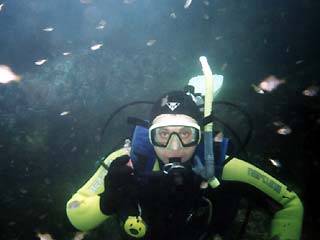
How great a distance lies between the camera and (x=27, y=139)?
25.3ft

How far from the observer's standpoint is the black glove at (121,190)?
2.70m

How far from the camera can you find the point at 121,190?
281 centimetres

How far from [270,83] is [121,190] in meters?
6.62

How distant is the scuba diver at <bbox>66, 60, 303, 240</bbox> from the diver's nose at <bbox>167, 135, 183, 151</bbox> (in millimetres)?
10

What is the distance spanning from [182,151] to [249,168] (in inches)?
39.9

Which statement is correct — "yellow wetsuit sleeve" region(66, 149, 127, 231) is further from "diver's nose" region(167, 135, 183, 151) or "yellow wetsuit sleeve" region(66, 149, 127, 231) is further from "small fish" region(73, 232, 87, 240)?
"small fish" region(73, 232, 87, 240)

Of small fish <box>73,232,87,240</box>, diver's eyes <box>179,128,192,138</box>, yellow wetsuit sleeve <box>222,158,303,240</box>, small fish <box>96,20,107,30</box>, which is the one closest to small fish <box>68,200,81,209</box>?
diver's eyes <box>179,128,192,138</box>

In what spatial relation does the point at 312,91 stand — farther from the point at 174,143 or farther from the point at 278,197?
the point at 174,143

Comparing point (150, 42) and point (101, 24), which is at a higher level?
point (101, 24)

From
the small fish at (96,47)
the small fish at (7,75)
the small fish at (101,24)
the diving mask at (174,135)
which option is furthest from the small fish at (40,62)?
the diving mask at (174,135)

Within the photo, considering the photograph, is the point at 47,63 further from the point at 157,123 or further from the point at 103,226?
the point at 157,123

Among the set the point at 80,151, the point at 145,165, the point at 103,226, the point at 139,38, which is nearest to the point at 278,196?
Result: the point at 145,165

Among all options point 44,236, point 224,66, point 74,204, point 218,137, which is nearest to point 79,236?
point 44,236

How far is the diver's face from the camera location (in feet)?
9.51
